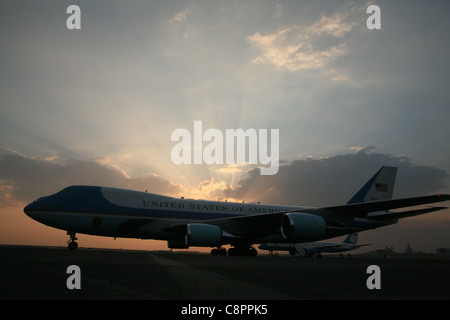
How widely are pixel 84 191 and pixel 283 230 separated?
42.1ft

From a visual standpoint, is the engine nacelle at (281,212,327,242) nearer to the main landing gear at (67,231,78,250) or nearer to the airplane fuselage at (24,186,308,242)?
the airplane fuselage at (24,186,308,242)

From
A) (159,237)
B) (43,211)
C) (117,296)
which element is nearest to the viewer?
(117,296)

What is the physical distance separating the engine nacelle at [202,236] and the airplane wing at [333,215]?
2708mm

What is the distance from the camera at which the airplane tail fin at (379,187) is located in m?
26.0

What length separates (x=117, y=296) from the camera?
417 cm

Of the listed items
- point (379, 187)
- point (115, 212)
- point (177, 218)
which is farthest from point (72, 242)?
point (379, 187)

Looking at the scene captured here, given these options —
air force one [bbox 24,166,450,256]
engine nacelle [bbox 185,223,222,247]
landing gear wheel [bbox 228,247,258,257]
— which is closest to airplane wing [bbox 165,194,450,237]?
air force one [bbox 24,166,450,256]

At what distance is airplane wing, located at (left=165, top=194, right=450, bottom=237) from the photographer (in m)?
16.4

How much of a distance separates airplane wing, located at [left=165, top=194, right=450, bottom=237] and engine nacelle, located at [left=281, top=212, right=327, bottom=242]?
935 millimetres

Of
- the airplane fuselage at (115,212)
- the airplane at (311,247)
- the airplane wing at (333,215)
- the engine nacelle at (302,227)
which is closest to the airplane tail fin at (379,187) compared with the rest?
the airplane wing at (333,215)

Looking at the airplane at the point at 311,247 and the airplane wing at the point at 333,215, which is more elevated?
the airplane wing at the point at 333,215

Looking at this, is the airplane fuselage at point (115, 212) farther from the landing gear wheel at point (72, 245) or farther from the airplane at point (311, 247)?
the airplane at point (311, 247)
